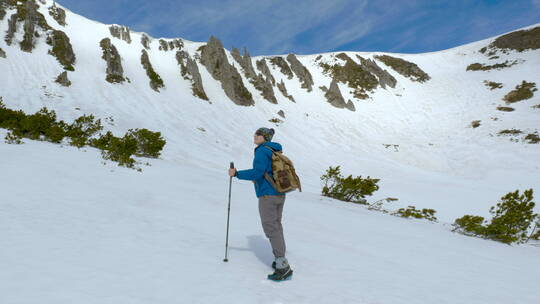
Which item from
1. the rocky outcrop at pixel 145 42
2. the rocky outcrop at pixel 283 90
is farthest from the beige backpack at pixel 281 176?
the rocky outcrop at pixel 145 42

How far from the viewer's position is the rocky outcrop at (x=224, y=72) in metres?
32.9

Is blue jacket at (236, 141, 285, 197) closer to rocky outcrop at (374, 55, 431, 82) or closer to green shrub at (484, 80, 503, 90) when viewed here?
green shrub at (484, 80, 503, 90)

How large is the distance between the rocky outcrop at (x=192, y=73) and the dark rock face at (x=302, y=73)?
18690mm

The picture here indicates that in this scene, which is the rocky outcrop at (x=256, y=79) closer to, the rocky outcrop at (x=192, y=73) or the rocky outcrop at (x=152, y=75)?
the rocky outcrop at (x=192, y=73)

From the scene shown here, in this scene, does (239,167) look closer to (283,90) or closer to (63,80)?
(63,80)

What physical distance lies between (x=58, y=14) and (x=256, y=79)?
2391 cm

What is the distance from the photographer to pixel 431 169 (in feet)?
82.0

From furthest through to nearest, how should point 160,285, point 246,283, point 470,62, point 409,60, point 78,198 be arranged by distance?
1. point 409,60
2. point 470,62
3. point 78,198
4. point 246,283
5. point 160,285

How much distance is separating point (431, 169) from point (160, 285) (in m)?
26.6

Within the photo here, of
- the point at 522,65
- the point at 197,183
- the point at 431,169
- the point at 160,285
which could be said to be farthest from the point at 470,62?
the point at 160,285

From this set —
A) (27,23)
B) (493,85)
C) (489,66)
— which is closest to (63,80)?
(27,23)

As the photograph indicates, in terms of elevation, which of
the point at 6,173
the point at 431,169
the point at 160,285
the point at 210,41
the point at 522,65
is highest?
the point at 522,65

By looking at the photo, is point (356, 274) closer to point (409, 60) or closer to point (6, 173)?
point (6, 173)

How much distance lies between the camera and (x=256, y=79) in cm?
3856
